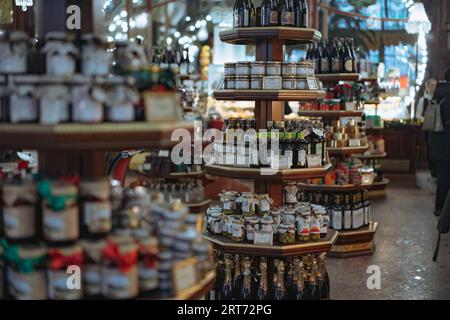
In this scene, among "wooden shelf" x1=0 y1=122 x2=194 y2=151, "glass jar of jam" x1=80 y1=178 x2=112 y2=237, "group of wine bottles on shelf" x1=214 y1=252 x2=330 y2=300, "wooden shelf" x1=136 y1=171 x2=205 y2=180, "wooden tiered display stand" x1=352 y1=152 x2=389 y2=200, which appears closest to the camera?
"wooden shelf" x1=0 y1=122 x2=194 y2=151

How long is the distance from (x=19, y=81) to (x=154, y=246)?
0.73 m

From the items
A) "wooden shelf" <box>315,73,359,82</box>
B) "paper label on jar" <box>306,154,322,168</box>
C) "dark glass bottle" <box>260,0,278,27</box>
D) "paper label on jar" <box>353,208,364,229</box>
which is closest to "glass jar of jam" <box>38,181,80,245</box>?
"paper label on jar" <box>306,154,322,168</box>

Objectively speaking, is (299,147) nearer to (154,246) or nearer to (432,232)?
(154,246)

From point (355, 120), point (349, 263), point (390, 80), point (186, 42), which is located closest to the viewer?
point (349, 263)

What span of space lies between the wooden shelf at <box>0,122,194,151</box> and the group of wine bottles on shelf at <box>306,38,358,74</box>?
4665 mm

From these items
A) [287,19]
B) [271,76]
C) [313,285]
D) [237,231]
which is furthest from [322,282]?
[287,19]

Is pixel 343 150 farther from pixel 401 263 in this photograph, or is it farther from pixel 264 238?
pixel 264 238

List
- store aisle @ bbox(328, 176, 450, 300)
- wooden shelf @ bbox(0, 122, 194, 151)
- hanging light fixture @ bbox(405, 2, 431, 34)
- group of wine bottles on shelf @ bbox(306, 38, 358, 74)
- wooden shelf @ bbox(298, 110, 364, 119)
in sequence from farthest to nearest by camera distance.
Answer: hanging light fixture @ bbox(405, 2, 431, 34) → group of wine bottles on shelf @ bbox(306, 38, 358, 74) → wooden shelf @ bbox(298, 110, 364, 119) → store aisle @ bbox(328, 176, 450, 300) → wooden shelf @ bbox(0, 122, 194, 151)

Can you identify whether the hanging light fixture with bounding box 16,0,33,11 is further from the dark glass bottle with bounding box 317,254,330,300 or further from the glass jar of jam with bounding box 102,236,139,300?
the glass jar of jam with bounding box 102,236,139,300

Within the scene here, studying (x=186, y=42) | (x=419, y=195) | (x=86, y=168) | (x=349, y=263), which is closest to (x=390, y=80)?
(x=419, y=195)

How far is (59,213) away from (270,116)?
2.60m

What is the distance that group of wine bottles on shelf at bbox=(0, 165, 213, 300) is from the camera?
7.39 ft

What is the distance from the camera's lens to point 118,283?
224 cm
